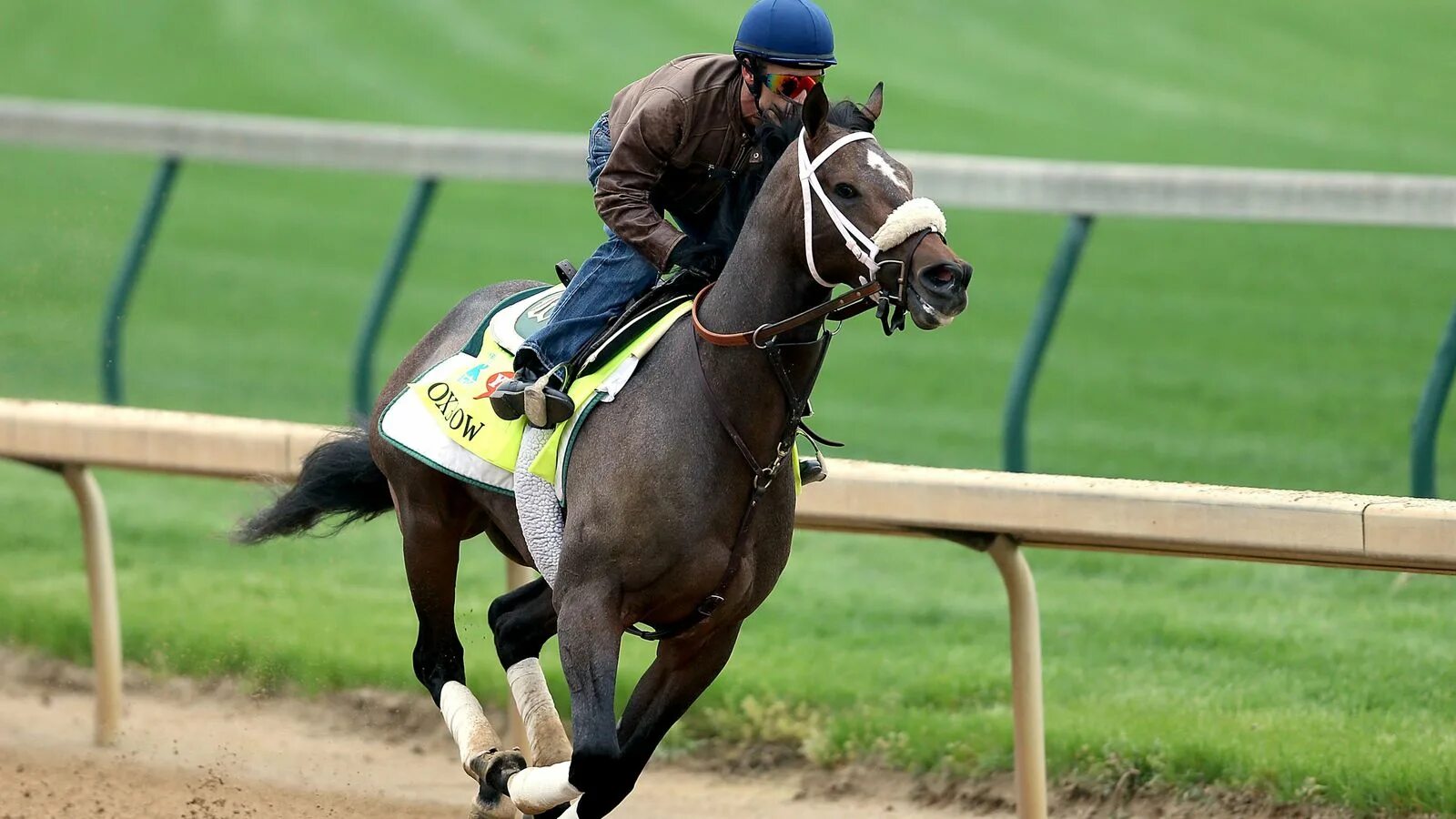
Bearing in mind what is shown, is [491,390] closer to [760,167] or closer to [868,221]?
[760,167]

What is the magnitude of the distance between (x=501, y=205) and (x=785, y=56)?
12260 mm

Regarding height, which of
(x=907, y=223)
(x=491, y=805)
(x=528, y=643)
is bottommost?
(x=491, y=805)

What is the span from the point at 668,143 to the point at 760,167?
219mm

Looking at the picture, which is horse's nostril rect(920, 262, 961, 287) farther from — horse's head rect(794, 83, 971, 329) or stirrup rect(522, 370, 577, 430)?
stirrup rect(522, 370, 577, 430)

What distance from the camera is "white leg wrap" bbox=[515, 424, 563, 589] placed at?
183 inches

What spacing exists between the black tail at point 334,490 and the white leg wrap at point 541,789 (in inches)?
51.5

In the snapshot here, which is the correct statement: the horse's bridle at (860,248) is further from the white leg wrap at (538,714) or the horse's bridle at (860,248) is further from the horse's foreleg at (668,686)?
the white leg wrap at (538,714)

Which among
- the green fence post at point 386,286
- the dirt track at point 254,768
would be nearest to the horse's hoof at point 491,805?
the dirt track at point 254,768

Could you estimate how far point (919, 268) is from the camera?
3.79 metres

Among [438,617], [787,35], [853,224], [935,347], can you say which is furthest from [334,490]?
[935,347]

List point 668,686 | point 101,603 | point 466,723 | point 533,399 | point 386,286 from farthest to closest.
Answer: point 386,286 → point 101,603 → point 466,723 → point 668,686 → point 533,399

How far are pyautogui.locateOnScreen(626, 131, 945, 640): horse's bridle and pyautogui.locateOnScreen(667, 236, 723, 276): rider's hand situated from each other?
0.08m

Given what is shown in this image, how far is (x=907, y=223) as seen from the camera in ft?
12.6

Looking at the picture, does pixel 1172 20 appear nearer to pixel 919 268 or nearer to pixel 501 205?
pixel 501 205
